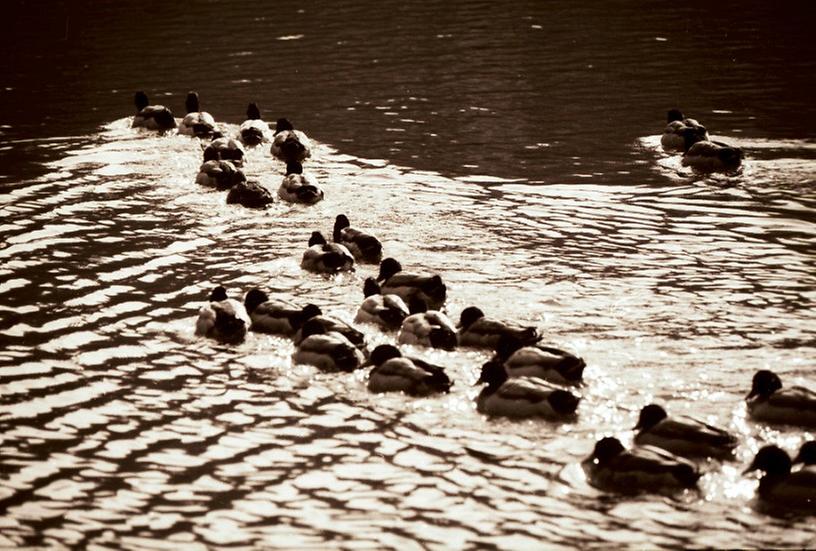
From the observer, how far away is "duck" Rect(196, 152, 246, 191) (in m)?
28.7

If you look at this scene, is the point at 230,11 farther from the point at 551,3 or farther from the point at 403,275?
the point at 403,275

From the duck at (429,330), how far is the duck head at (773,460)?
5.60 meters

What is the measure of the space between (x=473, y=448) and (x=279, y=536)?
9.51 feet

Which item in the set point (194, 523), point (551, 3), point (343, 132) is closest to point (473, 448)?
point (194, 523)

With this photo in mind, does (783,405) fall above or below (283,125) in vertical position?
below

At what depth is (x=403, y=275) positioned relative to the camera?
21375 mm

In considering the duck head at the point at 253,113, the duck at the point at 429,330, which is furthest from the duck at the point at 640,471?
the duck head at the point at 253,113

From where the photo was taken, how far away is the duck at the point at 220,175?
28.7m

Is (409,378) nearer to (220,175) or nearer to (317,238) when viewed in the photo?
(317,238)

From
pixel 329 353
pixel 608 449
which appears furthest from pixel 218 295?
pixel 608 449

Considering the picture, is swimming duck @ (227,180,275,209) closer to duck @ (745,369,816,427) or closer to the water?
the water

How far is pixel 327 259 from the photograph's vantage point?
23031mm

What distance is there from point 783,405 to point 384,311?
20.7ft

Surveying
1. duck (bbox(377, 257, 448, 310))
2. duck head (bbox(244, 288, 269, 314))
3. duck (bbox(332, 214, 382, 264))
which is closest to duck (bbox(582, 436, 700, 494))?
duck (bbox(377, 257, 448, 310))
